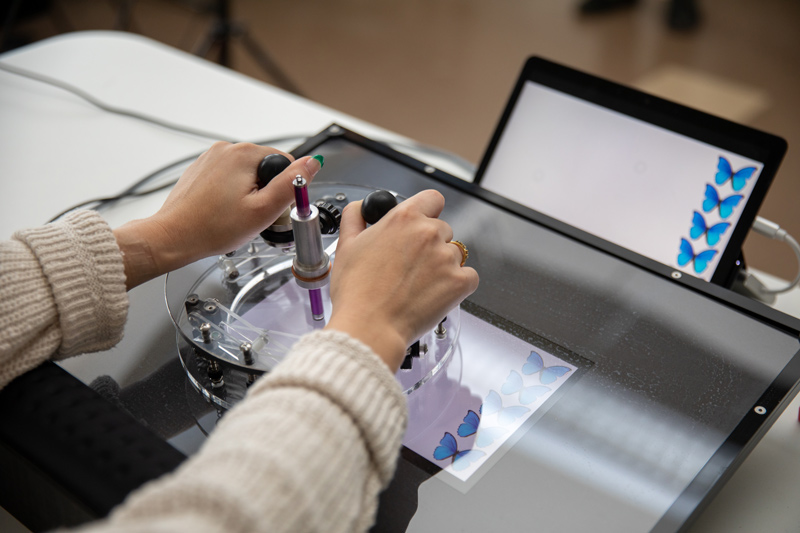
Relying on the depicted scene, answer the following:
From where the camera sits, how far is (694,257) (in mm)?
841

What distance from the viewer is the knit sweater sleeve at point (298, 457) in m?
0.40

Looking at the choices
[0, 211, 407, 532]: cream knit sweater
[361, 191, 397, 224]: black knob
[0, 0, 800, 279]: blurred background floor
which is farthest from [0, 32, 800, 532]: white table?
[0, 0, 800, 279]: blurred background floor

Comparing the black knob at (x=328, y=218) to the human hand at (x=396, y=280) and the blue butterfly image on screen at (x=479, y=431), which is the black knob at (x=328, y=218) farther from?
the blue butterfly image on screen at (x=479, y=431)

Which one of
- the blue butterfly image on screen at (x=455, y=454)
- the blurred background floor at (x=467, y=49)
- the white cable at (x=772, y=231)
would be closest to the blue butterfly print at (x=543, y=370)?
the blue butterfly image on screen at (x=455, y=454)

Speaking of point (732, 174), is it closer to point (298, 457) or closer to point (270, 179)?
point (270, 179)

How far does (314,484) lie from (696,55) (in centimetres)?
252

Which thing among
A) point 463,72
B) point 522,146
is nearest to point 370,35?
point 463,72

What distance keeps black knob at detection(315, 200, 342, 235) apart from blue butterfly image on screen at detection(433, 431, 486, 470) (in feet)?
0.82

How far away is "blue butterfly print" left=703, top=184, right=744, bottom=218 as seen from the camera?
2.68 ft

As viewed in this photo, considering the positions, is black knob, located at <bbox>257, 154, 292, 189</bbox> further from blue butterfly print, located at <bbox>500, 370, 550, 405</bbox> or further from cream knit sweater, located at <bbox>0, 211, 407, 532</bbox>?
blue butterfly print, located at <bbox>500, 370, 550, 405</bbox>

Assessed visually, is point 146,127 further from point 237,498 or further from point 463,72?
point 463,72

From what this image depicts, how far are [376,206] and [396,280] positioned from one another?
0.31ft

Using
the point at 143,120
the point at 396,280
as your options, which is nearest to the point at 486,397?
the point at 396,280

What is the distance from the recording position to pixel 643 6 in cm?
283
